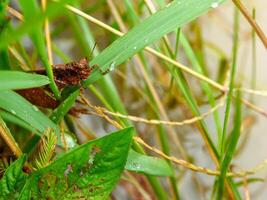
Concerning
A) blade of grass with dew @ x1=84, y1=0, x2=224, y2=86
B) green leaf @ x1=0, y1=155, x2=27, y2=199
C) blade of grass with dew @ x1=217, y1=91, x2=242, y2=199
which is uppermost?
blade of grass with dew @ x1=84, y1=0, x2=224, y2=86

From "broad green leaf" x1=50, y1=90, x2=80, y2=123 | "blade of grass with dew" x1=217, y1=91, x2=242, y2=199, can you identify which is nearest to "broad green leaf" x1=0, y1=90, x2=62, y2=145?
"broad green leaf" x1=50, y1=90, x2=80, y2=123

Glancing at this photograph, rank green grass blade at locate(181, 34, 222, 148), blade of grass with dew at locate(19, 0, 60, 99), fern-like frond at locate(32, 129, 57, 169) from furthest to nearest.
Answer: green grass blade at locate(181, 34, 222, 148) → fern-like frond at locate(32, 129, 57, 169) → blade of grass with dew at locate(19, 0, 60, 99)

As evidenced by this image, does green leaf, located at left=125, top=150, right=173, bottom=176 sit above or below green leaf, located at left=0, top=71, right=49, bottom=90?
below

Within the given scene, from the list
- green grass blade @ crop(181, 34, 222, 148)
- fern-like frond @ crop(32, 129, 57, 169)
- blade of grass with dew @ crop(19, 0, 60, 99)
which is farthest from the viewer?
green grass blade @ crop(181, 34, 222, 148)

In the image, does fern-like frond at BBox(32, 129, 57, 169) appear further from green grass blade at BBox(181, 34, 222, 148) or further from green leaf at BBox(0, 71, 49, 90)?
green grass blade at BBox(181, 34, 222, 148)

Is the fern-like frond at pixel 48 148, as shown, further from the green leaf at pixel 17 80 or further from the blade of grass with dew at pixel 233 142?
the blade of grass with dew at pixel 233 142
